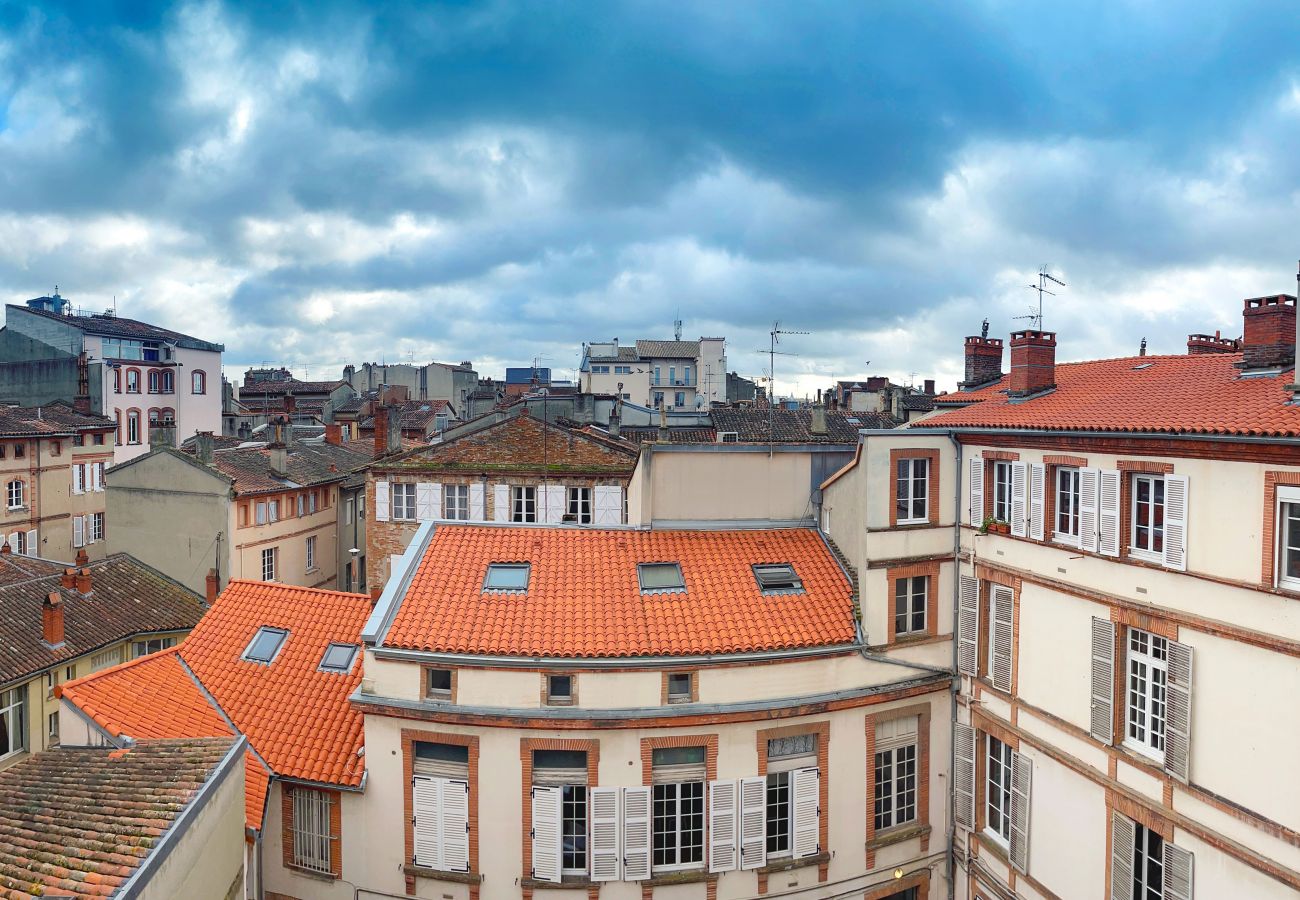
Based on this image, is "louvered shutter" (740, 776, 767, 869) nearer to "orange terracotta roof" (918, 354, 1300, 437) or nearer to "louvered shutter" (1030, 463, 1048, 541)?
"louvered shutter" (1030, 463, 1048, 541)

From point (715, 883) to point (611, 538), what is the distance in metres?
7.71

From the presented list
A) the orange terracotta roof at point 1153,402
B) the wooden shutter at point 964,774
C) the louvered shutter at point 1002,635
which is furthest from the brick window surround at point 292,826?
the orange terracotta roof at point 1153,402

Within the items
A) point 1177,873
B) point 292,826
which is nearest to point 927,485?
point 1177,873

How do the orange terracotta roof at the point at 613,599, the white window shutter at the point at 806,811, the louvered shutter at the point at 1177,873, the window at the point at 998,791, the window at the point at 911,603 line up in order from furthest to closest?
the window at the point at 911,603, the window at the point at 998,791, the white window shutter at the point at 806,811, the orange terracotta roof at the point at 613,599, the louvered shutter at the point at 1177,873

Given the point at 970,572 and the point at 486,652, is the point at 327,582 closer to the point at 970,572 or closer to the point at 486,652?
the point at 486,652

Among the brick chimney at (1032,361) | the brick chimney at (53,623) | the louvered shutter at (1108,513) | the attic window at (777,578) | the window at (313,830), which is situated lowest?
the window at (313,830)

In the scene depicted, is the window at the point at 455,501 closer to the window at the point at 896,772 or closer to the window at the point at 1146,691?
the window at the point at 896,772

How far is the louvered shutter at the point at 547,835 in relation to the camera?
17219mm

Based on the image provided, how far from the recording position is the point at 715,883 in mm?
17656

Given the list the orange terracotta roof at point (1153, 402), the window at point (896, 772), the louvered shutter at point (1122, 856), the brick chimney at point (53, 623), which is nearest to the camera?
the orange terracotta roof at point (1153, 402)

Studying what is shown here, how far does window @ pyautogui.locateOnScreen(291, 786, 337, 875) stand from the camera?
18000mm

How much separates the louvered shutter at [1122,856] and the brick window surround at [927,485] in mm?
6881

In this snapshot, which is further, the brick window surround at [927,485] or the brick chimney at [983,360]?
the brick chimney at [983,360]

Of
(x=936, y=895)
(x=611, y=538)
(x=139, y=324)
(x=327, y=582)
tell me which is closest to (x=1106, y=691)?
(x=936, y=895)
